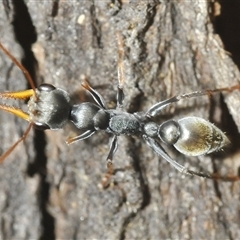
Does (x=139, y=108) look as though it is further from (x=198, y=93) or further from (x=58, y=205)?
(x=58, y=205)

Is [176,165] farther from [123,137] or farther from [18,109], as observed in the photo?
[18,109]

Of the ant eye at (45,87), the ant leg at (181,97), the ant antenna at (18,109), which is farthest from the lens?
the ant leg at (181,97)

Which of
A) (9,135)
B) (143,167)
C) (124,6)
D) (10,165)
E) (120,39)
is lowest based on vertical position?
(143,167)

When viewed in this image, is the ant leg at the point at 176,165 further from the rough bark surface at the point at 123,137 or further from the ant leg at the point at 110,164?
the ant leg at the point at 110,164

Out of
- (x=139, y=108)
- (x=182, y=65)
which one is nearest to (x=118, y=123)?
(x=139, y=108)

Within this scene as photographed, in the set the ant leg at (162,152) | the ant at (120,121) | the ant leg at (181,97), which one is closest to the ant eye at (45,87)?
the ant at (120,121)

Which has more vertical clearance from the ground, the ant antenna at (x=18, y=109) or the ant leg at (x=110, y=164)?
the ant antenna at (x=18, y=109)

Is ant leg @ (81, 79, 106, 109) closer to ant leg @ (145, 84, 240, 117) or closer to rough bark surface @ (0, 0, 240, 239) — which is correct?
rough bark surface @ (0, 0, 240, 239)
